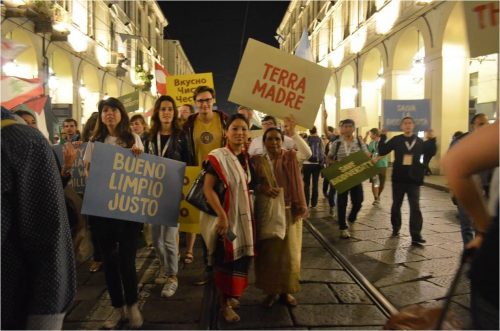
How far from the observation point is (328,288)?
385cm

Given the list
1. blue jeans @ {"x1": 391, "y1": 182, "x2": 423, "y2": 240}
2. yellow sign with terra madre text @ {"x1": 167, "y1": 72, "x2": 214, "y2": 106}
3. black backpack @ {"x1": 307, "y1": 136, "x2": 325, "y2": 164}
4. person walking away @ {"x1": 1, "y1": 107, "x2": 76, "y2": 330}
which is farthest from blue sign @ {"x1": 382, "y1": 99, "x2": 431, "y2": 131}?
person walking away @ {"x1": 1, "y1": 107, "x2": 76, "y2": 330}

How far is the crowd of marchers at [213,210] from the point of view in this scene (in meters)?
1.21

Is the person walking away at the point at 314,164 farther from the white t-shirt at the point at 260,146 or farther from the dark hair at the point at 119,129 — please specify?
the dark hair at the point at 119,129

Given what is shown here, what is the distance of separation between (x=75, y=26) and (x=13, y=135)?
1733 centimetres

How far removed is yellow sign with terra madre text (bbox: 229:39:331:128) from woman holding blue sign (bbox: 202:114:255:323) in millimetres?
1025

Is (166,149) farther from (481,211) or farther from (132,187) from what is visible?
(481,211)

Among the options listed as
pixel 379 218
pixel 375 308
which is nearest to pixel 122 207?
pixel 375 308

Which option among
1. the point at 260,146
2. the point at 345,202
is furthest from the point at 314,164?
the point at 260,146

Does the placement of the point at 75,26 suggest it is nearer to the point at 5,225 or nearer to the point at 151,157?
the point at 151,157

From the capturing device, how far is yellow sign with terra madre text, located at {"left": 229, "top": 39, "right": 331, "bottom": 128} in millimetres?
4012

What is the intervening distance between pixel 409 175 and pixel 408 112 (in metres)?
5.25

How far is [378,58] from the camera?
19.9 meters

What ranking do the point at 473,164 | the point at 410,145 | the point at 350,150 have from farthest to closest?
→ the point at 350,150 < the point at 410,145 < the point at 473,164

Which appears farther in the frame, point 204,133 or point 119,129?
point 204,133
